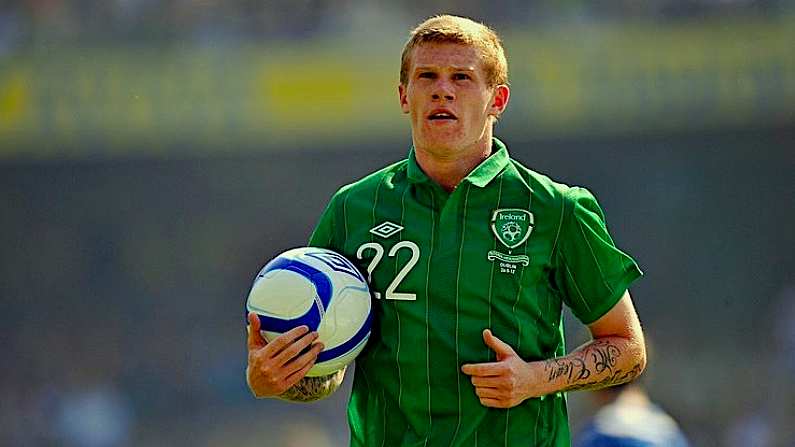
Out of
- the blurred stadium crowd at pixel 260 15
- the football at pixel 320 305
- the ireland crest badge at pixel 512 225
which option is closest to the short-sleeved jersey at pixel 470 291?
the ireland crest badge at pixel 512 225

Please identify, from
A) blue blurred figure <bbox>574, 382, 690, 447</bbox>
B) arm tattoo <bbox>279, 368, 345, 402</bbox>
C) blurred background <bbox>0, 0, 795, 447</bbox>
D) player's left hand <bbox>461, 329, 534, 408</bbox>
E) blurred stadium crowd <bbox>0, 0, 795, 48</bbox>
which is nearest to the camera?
player's left hand <bbox>461, 329, 534, 408</bbox>

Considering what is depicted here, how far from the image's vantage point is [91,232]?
669 inches

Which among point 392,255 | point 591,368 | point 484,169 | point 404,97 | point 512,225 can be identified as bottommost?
point 591,368

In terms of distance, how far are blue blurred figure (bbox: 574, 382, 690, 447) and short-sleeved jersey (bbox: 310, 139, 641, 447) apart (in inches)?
59.7

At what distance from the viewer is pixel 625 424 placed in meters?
5.59

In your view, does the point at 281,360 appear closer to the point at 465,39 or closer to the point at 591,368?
the point at 591,368

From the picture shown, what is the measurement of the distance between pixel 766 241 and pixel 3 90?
8729mm

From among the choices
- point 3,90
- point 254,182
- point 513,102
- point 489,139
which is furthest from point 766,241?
point 489,139

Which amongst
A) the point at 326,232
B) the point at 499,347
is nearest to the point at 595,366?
the point at 499,347

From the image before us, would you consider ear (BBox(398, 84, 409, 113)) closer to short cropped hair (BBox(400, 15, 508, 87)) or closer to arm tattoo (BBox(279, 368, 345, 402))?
short cropped hair (BBox(400, 15, 508, 87))

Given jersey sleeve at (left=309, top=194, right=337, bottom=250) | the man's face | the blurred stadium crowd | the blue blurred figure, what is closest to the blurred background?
the blurred stadium crowd

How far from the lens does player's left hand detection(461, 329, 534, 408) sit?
148 inches

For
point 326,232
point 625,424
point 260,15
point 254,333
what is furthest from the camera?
point 260,15

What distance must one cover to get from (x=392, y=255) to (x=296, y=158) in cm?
Answer: 1274
